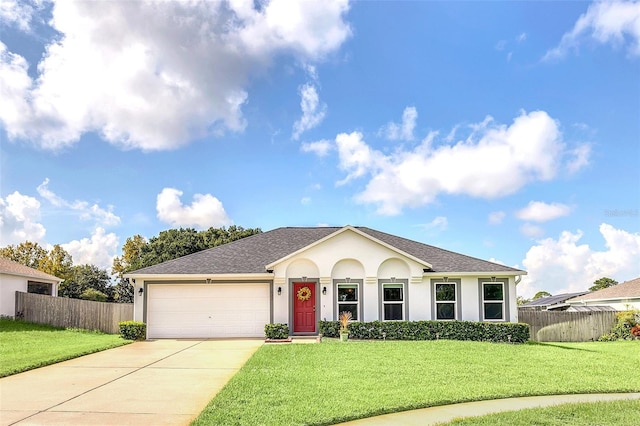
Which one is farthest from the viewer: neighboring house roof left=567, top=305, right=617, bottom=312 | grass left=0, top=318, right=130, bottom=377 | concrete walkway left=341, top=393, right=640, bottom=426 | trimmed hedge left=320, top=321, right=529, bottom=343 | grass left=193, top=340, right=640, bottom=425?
neighboring house roof left=567, top=305, right=617, bottom=312

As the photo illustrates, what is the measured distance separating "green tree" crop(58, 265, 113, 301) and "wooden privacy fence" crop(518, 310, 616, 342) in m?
38.5

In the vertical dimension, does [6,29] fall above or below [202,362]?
above

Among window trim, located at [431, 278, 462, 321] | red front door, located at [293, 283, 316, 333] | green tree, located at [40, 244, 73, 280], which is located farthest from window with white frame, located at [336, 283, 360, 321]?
green tree, located at [40, 244, 73, 280]

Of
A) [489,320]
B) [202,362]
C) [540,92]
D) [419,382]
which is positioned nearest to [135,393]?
[202,362]

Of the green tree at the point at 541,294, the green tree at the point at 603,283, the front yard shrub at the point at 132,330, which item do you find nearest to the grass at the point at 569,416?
the front yard shrub at the point at 132,330

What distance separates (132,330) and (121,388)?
10.2 meters

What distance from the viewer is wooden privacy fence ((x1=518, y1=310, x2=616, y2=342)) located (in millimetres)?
23359

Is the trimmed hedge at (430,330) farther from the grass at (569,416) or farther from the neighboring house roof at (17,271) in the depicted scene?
the neighboring house roof at (17,271)

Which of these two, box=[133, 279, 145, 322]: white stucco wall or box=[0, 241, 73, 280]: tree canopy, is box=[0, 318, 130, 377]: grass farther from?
box=[0, 241, 73, 280]: tree canopy

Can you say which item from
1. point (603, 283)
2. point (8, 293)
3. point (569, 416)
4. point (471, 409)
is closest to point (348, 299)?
point (471, 409)

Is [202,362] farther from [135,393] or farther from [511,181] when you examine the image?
[511,181]

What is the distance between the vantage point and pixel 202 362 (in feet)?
43.5

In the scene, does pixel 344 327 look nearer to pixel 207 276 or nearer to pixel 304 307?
pixel 304 307

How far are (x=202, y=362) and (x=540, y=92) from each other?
47.9 ft
